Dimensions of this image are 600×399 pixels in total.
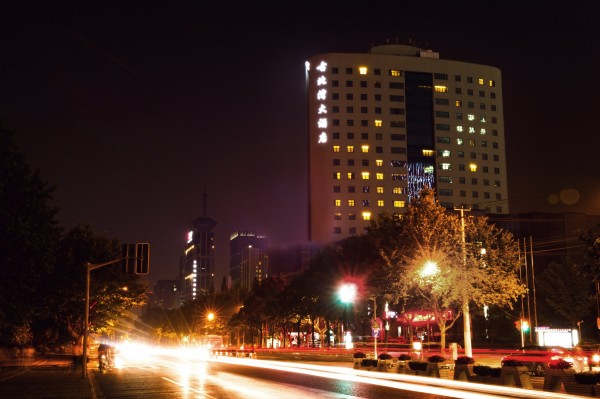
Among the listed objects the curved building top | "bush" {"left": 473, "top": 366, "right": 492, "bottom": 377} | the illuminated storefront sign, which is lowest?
"bush" {"left": 473, "top": 366, "right": 492, "bottom": 377}

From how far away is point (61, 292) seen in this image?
51438mm

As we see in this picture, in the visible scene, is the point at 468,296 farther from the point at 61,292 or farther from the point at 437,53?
the point at 437,53

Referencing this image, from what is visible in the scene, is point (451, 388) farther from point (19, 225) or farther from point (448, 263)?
point (19, 225)

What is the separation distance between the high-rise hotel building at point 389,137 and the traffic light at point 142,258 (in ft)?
419

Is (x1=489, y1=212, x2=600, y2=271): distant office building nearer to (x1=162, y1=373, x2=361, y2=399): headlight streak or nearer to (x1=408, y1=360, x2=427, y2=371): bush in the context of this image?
(x1=408, y1=360, x2=427, y2=371): bush

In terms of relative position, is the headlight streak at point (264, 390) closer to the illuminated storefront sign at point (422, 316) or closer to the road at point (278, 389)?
the road at point (278, 389)

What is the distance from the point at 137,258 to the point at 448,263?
1946 centimetres

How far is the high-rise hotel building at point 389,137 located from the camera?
161m

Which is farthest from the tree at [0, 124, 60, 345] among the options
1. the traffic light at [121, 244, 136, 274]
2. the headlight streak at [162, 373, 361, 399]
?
the headlight streak at [162, 373, 361, 399]

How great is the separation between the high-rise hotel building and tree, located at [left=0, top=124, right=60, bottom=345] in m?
129

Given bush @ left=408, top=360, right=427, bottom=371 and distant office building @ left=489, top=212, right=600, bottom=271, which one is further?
distant office building @ left=489, top=212, right=600, bottom=271

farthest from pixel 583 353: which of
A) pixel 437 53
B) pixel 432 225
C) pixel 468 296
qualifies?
pixel 437 53

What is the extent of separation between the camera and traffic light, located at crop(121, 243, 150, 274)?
30.8m

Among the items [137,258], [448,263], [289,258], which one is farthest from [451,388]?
[289,258]
